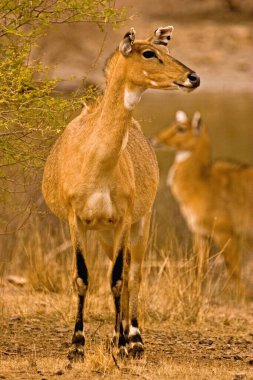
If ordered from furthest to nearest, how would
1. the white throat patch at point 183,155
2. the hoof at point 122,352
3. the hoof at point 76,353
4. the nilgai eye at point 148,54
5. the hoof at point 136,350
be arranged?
the white throat patch at point 183,155
the hoof at point 136,350
the hoof at point 122,352
the hoof at point 76,353
the nilgai eye at point 148,54

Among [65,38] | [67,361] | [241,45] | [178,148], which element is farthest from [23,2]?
[241,45]

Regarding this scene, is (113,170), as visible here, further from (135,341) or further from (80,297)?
(135,341)

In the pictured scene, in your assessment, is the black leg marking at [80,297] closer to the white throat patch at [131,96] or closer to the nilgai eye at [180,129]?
the white throat patch at [131,96]

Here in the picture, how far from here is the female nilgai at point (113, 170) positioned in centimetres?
907

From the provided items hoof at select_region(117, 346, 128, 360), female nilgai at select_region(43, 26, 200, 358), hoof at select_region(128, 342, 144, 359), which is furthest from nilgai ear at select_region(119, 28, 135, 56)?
hoof at select_region(128, 342, 144, 359)

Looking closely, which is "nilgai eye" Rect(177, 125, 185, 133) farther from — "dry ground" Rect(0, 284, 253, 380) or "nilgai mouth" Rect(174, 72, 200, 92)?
"nilgai mouth" Rect(174, 72, 200, 92)

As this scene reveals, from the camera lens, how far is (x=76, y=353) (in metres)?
9.49

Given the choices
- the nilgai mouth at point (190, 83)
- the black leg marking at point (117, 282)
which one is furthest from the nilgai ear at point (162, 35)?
the black leg marking at point (117, 282)

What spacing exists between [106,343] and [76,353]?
0.63 m

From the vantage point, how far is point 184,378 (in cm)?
892

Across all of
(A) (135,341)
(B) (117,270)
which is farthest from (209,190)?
(B) (117,270)

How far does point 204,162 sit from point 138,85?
776 cm

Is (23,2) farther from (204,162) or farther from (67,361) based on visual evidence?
(204,162)

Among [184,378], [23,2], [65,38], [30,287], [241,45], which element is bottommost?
[184,378]
